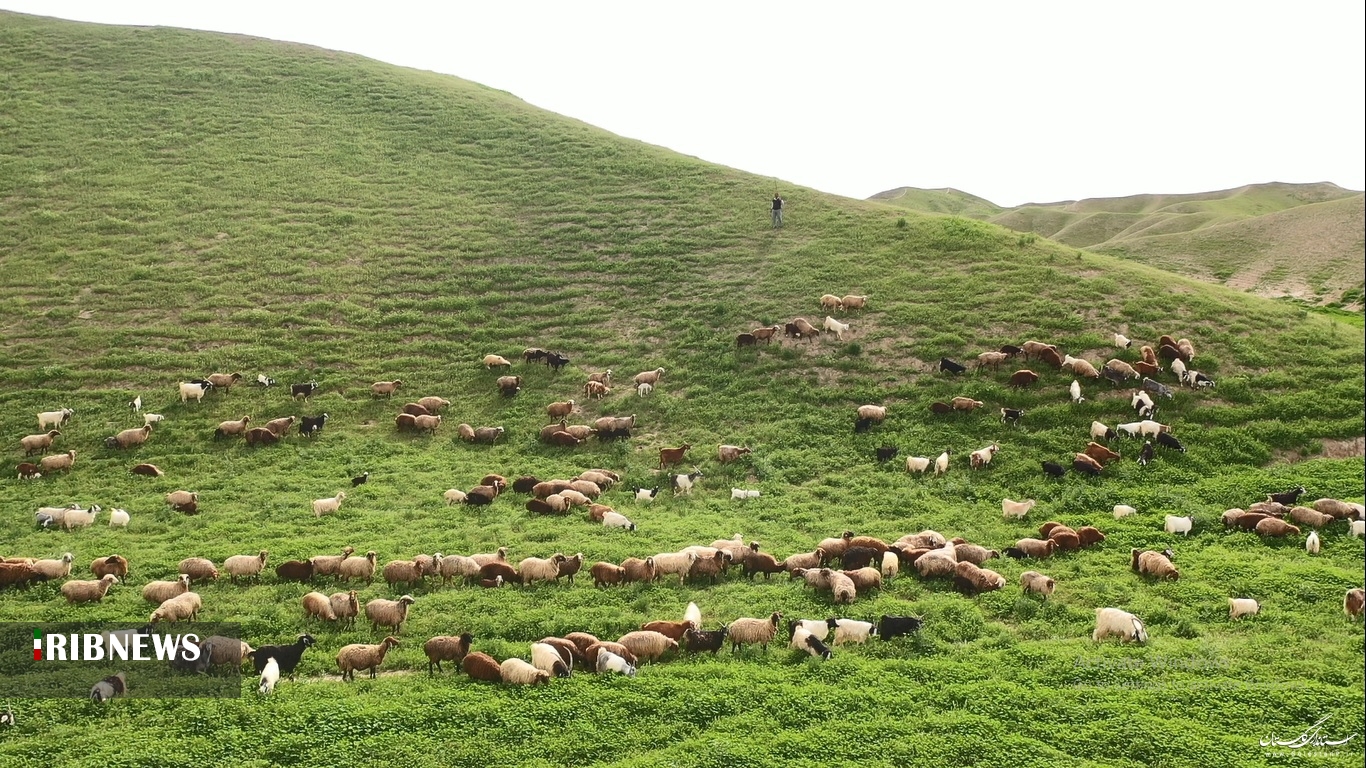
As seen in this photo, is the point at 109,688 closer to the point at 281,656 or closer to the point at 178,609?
the point at 281,656

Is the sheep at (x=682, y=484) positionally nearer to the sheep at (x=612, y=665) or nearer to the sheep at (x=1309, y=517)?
the sheep at (x=612, y=665)

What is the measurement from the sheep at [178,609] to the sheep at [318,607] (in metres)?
2.01

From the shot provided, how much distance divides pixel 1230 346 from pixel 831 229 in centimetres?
1901

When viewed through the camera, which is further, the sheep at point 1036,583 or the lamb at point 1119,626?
the sheep at point 1036,583

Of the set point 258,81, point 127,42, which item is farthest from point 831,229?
point 127,42

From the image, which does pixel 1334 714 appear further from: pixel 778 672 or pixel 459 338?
pixel 459 338

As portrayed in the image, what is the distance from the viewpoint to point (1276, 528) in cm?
1769

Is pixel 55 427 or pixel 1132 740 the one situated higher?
pixel 1132 740

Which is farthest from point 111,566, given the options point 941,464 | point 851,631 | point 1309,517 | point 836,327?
point 1309,517

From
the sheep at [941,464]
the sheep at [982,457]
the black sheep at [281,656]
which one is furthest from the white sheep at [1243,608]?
the black sheep at [281,656]

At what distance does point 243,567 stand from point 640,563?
866cm

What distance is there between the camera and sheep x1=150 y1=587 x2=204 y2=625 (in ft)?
49.7

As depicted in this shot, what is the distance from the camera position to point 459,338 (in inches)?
1332

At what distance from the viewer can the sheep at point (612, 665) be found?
13.4 m
